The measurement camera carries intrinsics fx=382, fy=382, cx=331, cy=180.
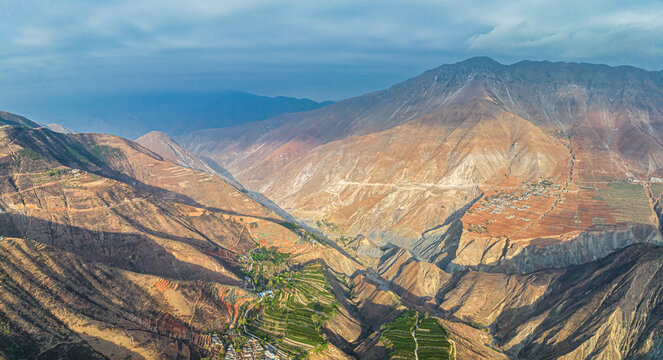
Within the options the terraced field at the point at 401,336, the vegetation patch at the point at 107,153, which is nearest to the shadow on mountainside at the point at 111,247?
the terraced field at the point at 401,336

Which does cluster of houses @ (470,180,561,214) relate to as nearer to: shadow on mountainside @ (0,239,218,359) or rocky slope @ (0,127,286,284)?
rocky slope @ (0,127,286,284)

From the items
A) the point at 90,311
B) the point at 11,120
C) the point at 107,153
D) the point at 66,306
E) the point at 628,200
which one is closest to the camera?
the point at 66,306

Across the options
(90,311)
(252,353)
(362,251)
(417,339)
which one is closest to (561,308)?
(417,339)

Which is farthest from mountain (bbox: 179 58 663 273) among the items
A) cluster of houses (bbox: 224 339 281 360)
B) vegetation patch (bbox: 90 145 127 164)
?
vegetation patch (bbox: 90 145 127 164)

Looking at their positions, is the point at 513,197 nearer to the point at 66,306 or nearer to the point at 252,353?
the point at 252,353

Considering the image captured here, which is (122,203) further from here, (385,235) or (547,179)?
(547,179)

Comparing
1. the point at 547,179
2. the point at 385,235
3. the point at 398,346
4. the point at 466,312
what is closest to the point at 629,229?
the point at 547,179

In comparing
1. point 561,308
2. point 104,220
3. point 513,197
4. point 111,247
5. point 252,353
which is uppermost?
point 104,220
